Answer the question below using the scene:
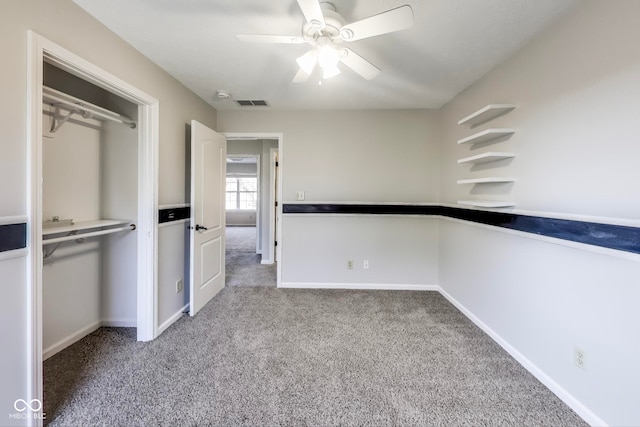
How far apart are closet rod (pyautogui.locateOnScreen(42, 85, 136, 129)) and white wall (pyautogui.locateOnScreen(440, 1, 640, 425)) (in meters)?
3.09

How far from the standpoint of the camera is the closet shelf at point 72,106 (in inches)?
68.5

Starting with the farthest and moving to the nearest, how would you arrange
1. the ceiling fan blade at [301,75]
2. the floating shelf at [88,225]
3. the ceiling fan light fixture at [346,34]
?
the ceiling fan blade at [301,75]
the floating shelf at [88,225]
the ceiling fan light fixture at [346,34]

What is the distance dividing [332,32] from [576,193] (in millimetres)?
1687

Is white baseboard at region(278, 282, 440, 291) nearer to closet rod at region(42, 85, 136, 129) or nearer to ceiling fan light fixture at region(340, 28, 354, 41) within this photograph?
closet rod at region(42, 85, 136, 129)

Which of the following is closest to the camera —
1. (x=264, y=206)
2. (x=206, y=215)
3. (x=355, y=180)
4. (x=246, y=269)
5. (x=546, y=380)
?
(x=546, y=380)

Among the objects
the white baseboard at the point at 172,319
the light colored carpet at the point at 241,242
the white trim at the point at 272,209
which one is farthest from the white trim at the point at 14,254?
the light colored carpet at the point at 241,242

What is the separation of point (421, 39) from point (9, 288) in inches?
107

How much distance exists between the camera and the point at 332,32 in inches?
63.9

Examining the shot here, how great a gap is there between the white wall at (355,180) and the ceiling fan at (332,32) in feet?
5.03

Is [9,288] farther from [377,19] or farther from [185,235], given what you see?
[377,19]

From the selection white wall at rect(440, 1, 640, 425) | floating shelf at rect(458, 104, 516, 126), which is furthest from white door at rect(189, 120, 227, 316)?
white wall at rect(440, 1, 640, 425)

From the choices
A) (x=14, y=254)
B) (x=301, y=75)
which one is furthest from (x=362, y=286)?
(x=14, y=254)

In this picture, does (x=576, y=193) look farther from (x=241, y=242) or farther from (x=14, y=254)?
(x=241, y=242)

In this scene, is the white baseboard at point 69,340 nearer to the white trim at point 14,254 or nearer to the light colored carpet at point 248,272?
the white trim at point 14,254
